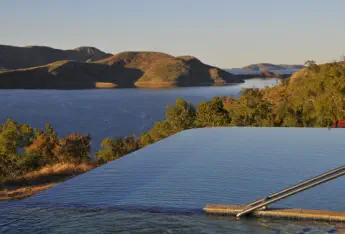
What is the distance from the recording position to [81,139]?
15562 millimetres

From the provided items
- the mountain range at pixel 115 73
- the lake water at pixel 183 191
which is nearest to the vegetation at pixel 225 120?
the lake water at pixel 183 191

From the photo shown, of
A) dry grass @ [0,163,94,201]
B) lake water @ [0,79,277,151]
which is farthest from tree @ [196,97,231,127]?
lake water @ [0,79,277,151]

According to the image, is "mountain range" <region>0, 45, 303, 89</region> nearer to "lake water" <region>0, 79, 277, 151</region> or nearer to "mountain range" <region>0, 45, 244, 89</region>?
"mountain range" <region>0, 45, 244, 89</region>

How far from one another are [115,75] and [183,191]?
4393 inches

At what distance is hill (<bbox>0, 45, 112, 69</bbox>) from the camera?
133875mm

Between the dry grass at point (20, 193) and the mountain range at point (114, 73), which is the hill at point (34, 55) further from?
the dry grass at point (20, 193)

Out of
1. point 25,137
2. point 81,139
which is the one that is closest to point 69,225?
point 81,139

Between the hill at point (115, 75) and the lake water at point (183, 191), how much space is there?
91.6 meters

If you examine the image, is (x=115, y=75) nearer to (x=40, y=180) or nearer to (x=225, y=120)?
(x=225, y=120)

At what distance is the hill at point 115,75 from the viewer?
96.7 meters

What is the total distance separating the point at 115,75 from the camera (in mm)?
115125

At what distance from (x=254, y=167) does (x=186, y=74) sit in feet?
330

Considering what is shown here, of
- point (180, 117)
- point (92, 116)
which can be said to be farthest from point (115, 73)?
point (180, 117)

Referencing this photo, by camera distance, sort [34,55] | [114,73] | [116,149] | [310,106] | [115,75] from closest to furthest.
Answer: [310,106] < [116,149] < [115,75] < [114,73] < [34,55]
